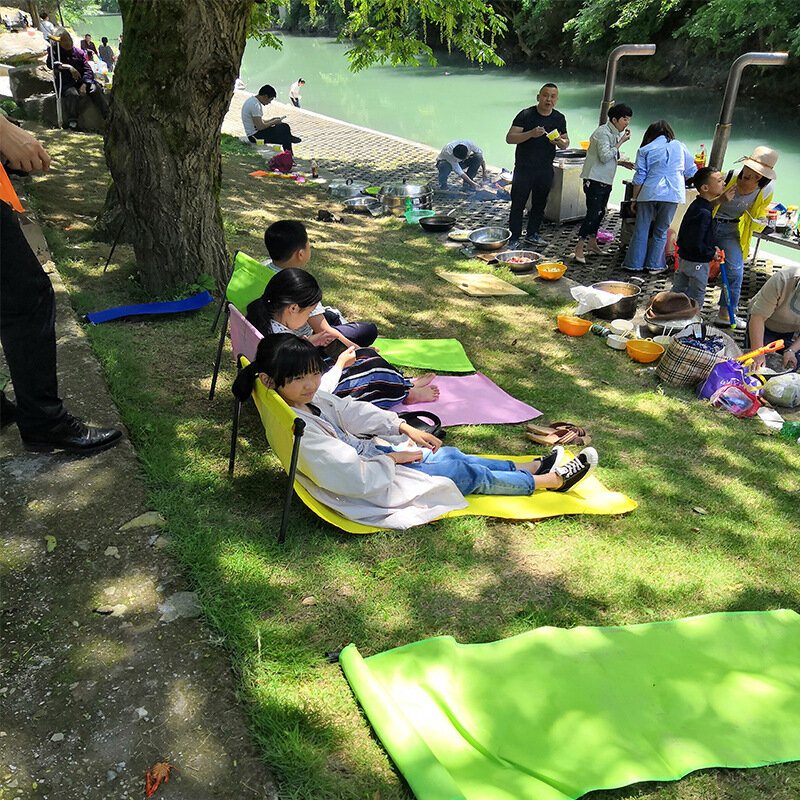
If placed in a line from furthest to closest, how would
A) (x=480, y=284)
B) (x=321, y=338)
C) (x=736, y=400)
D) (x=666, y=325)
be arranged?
(x=480, y=284)
(x=666, y=325)
(x=736, y=400)
(x=321, y=338)

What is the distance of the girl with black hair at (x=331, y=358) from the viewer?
12.0ft

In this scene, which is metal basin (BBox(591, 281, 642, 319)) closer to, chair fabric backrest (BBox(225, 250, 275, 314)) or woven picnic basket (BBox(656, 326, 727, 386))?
woven picnic basket (BBox(656, 326, 727, 386))

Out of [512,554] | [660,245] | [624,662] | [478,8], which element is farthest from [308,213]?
[624,662]

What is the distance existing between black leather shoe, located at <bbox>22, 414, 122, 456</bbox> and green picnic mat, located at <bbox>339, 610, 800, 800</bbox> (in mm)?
1511

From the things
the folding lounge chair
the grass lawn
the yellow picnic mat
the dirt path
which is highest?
the folding lounge chair

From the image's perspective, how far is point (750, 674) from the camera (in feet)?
7.83

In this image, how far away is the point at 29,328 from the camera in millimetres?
2697

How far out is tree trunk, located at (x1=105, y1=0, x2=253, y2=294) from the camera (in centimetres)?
454

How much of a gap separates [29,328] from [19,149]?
639 mm

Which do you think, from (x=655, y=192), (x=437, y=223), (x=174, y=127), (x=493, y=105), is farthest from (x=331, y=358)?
(x=493, y=105)

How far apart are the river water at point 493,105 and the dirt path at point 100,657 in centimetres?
1270

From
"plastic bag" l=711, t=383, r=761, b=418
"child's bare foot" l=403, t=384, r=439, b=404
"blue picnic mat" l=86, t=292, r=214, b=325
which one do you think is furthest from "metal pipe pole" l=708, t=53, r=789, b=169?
"blue picnic mat" l=86, t=292, r=214, b=325

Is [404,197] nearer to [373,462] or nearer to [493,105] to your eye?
[373,462]

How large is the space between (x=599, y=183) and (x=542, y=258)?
0.94 meters
